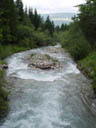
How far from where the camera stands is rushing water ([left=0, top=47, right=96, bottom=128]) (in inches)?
238

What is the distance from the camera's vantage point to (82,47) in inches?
711

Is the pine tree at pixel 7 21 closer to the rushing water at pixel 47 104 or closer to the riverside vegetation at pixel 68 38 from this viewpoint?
the riverside vegetation at pixel 68 38

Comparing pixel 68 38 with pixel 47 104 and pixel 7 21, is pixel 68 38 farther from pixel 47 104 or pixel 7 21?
pixel 47 104

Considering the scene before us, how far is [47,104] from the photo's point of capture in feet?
25.0

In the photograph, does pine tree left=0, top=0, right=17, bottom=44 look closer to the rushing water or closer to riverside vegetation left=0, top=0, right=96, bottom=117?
riverside vegetation left=0, top=0, right=96, bottom=117

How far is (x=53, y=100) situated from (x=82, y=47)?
11769 millimetres

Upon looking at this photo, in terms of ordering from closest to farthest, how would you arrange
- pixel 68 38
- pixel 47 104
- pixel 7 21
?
1. pixel 47 104
2. pixel 7 21
3. pixel 68 38

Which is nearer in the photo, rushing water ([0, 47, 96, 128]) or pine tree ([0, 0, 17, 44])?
rushing water ([0, 47, 96, 128])

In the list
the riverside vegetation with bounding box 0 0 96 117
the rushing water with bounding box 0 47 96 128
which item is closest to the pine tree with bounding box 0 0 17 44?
the riverside vegetation with bounding box 0 0 96 117

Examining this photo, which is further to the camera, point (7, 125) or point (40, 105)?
point (40, 105)

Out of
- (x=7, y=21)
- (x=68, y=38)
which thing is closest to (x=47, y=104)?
(x=68, y=38)

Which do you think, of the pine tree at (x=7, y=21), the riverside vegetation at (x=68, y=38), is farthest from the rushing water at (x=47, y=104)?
the pine tree at (x=7, y=21)

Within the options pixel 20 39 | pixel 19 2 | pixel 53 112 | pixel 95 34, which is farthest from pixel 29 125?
pixel 19 2

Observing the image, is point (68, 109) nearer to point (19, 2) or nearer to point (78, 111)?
point (78, 111)
